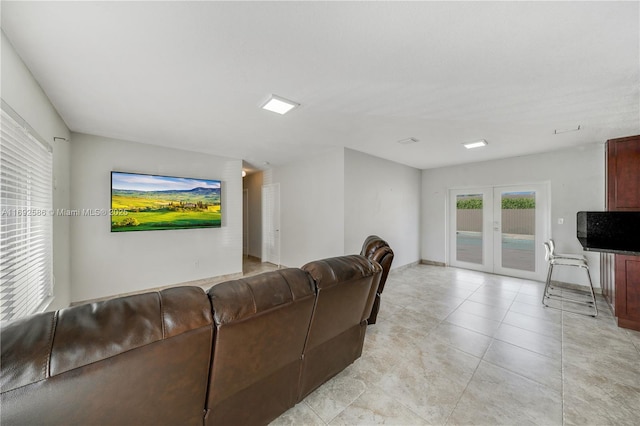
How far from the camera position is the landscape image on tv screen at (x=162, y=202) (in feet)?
11.8

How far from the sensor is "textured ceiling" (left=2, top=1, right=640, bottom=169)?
137cm

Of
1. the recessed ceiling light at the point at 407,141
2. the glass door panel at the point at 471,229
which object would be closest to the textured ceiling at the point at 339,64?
the recessed ceiling light at the point at 407,141

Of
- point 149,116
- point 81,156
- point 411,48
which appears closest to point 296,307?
point 411,48

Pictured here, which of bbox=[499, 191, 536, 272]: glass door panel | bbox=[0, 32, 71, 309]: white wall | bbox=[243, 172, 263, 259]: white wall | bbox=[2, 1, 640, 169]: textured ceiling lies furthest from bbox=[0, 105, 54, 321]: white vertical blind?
bbox=[499, 191, 536, 272]: glass door panel

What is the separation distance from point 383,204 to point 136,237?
4466mm

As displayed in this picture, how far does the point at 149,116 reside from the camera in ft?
9.20

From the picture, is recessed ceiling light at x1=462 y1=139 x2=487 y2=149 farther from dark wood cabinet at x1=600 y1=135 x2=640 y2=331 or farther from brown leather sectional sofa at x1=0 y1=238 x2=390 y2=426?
brown leather sectional sofa at x1=0 y1=238 x2=390 y2=426

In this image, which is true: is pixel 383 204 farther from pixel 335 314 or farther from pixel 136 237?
pixel 136 237

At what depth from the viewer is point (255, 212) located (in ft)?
22.0

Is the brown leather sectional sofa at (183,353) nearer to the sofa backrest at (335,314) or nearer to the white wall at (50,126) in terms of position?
the sofa backrest at (335,314)

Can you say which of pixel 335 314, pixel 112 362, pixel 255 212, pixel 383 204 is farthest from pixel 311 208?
pixel 112 362

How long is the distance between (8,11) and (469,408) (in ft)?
12.4

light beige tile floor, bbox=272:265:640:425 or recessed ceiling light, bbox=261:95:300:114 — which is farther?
recessed ceiling light, bbox=261:95:300:114

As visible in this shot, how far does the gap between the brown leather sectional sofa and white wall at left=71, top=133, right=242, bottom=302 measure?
3.49m
